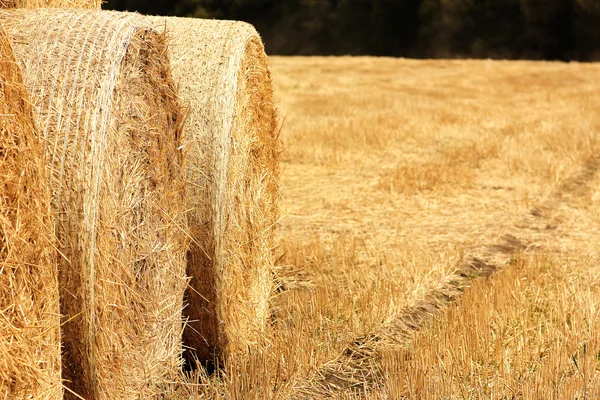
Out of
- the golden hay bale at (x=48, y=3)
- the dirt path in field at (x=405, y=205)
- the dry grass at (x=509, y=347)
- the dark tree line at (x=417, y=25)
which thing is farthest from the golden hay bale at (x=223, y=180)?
the dark tree line at (x=417, y=25)

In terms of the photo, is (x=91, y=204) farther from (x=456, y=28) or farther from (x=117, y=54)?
(x=456, y=28)

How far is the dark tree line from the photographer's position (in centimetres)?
3812

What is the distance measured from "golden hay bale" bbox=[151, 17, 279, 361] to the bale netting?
6.5 inches

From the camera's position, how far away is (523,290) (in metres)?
5.87

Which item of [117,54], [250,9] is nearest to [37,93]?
[117,54]

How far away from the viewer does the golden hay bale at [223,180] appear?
439 cm

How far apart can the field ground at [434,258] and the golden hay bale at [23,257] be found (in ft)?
3.93

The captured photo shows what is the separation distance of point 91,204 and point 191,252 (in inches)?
43.6

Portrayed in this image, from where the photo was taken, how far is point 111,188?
3.55 meters

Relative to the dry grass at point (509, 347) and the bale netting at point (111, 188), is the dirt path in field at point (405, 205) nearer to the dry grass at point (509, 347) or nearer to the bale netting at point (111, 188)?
the dry grass at point (509, 347)

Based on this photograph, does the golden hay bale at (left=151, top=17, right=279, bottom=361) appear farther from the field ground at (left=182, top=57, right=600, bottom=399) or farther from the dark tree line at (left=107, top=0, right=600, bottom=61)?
the dark tree line at (left=107, top=0, right=600, bottom=61)

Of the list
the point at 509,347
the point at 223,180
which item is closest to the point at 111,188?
the point at 223,180

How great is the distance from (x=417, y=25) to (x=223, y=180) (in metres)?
41.0

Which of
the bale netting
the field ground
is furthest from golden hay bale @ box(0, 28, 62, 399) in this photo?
the field ground
